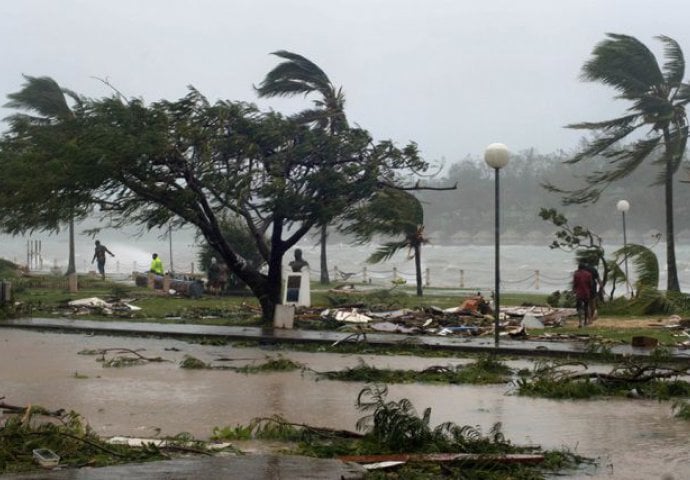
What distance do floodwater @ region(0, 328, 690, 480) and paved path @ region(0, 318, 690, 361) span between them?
154 centimetres

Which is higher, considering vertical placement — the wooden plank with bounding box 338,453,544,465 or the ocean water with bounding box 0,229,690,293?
the ocean water with bounding box 0,229,690,293

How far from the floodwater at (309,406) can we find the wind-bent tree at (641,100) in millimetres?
16957

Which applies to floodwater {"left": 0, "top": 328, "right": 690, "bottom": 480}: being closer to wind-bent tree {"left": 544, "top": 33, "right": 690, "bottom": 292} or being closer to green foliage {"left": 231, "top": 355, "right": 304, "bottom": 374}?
green foliage {"left": 231, "top": 355, "right": 304, "bottom": 374}

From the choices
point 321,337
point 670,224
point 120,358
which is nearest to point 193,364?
point 120,358

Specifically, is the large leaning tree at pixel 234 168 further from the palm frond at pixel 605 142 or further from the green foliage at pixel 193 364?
the palm frond at pixel 605 142

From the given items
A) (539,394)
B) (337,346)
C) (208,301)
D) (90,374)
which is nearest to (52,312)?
(208,301)

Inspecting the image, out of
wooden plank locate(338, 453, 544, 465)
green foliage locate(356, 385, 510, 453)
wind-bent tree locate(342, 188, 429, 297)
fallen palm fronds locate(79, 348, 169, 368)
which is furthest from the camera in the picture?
wind-bent tree locate(342, 188, 429, 297)

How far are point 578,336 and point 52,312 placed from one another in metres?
13.9

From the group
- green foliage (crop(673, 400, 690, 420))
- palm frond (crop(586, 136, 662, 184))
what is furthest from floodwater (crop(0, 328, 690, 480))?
palm frond (crop(586, 136, 662, 184))

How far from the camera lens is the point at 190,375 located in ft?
46.3

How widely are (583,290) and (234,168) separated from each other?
26.3ft

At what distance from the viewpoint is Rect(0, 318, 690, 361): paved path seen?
55.7ft

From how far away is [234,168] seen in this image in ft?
73.6

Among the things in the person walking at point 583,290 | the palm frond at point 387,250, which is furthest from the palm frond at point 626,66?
the person walking at point 583,290
